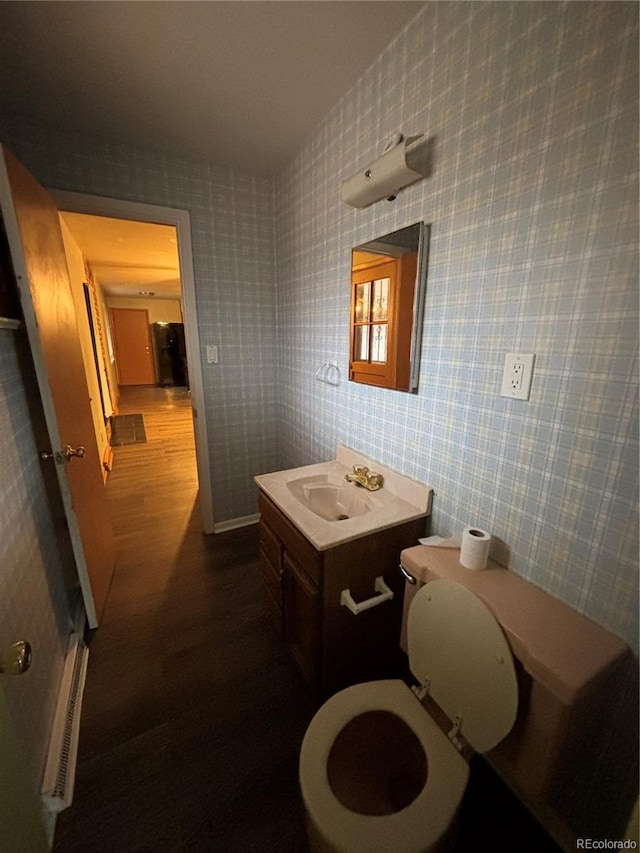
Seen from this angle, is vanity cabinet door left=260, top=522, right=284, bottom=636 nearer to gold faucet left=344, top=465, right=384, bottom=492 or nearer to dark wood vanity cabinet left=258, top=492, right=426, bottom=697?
dark wood vanity cabinet left=258, top=492, right=426, bottom=697

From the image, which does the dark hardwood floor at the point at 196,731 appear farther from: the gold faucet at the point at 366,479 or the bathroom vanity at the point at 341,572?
the gold faucet at the point at 366,479

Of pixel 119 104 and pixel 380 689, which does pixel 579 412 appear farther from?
pixel 119 104

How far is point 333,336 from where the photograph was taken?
1.76 m

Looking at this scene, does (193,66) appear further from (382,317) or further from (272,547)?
(272,547)

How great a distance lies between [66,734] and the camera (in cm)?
120

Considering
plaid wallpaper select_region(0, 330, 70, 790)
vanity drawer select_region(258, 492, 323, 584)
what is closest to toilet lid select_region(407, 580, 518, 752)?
vanity drawer select_region(258, 492, 323, 584)

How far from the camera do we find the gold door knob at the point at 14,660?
0.63 metres

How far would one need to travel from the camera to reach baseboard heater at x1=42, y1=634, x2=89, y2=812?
104cm

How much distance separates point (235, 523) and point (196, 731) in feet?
4.63

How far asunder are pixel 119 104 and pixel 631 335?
2155 millimetres

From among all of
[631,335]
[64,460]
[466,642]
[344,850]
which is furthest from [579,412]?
[64,460]

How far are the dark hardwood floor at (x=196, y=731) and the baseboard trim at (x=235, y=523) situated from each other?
307 millimetres

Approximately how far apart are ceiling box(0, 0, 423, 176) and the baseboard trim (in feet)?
7.84

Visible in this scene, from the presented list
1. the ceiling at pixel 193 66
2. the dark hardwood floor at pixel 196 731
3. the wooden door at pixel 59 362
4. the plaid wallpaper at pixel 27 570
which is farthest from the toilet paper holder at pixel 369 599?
the ceiling at pixel 193 66
